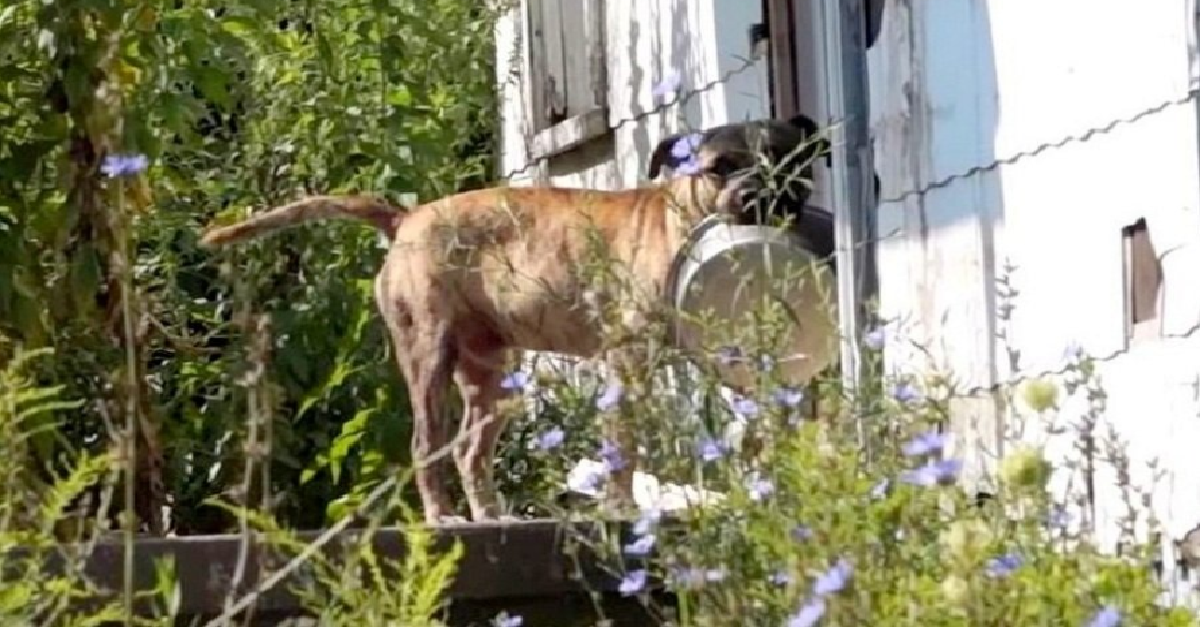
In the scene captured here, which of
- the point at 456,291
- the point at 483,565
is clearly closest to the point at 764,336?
the point at 483,565

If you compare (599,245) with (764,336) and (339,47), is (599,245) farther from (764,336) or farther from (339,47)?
(339,47)

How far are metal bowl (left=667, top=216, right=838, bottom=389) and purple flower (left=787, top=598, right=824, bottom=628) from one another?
0.98 meters

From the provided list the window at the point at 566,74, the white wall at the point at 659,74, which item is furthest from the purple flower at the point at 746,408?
the window at the point at 566,74

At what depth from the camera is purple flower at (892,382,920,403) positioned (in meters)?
3.09

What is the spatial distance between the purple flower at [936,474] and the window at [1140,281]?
1.11 m

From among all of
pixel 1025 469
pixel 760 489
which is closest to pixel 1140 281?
pixel 760 489

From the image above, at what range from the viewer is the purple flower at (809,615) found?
232cm

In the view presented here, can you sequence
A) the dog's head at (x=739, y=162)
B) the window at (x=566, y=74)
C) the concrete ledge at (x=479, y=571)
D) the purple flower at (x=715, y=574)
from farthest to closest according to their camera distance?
the window at (x=566, y=74)
the dog's head at (x=739, y=162)
the concrete ledge at (x=479, y=571)
the purple flower at (x=715, y=574)

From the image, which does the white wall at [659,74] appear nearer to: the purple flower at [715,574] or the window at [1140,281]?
the window at [1140,281]

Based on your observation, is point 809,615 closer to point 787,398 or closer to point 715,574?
point 715,574

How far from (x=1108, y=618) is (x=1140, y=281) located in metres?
1.58

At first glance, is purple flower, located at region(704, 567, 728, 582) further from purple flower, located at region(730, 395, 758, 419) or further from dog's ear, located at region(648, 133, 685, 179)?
dog's ear, located at region(648, 133, 685, 179)

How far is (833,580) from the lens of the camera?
2314mm

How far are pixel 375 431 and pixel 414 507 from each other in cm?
24
